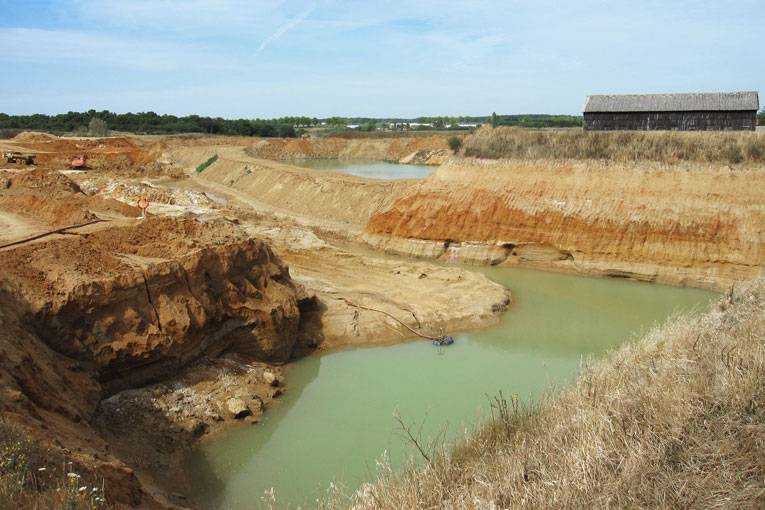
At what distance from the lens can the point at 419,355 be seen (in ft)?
40.8

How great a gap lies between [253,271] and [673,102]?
21.9m

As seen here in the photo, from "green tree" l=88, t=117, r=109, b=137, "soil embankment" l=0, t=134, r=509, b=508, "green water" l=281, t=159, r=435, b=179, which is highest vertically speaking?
"green tree" l=88, t=117, r=109, b=137

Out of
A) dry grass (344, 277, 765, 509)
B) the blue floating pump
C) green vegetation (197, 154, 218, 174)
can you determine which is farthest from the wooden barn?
green vegetation (197, 154, 218, 174)

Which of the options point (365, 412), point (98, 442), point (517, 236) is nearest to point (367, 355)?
point (365, 412)

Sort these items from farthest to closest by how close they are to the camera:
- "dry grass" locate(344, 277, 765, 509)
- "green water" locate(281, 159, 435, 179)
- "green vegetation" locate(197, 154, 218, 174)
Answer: "green water" locate(281, 159, 435, 179) < "green vegetation" locate(197, 154, 218, 174) < "dry grass" locate(344, 277, 765, 509)

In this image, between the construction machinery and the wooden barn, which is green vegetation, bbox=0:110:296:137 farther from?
the wooden barn

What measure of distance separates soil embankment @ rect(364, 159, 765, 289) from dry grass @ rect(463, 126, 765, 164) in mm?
520

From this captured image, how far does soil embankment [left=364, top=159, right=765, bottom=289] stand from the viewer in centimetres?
1739

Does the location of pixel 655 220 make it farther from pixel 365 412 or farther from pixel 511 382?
pixel 365 412

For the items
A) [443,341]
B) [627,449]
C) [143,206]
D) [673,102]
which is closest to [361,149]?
[673,102]

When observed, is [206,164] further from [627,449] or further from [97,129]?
[627,449]

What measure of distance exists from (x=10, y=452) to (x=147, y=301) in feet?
16.5

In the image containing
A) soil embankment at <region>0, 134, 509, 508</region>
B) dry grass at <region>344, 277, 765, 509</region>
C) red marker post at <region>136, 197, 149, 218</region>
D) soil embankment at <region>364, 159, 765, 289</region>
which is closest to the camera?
dry grass at <region>344, 277, 765, 509</region>

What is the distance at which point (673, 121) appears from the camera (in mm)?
24984
